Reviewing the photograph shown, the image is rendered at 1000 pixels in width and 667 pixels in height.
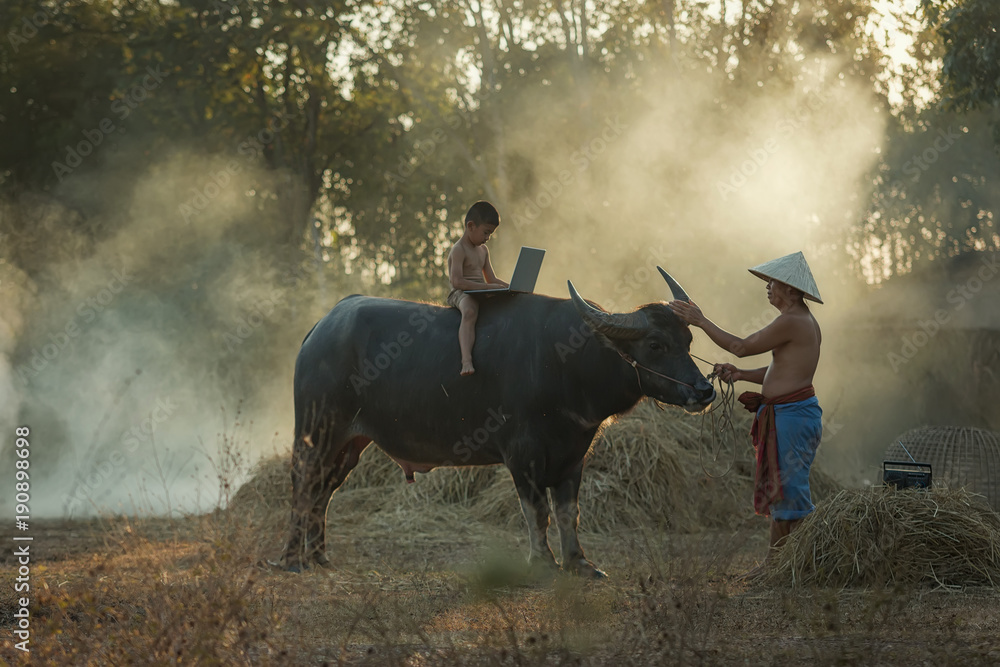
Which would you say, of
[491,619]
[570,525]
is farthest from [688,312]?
[491,619]

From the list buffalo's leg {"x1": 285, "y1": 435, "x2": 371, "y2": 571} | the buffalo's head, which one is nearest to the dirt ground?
buffalo's leg {"x1": 285, "y1": 435, "x2": 371, "y2": 571}

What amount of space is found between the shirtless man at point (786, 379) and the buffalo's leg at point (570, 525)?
3.22ft

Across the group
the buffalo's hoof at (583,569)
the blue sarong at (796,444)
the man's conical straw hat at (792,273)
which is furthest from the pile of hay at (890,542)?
the man's conical straw hat at (792,273)

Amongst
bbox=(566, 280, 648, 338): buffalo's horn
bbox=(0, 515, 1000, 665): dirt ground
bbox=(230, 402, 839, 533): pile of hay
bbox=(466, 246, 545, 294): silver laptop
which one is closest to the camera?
bbox=(0, 515, 1000, 665): dirt ground

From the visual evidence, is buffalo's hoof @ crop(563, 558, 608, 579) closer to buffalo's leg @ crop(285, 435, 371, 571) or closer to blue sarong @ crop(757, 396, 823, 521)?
blue sarong @ crop(757, 396, 823, 521)

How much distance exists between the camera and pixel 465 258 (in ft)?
22.8

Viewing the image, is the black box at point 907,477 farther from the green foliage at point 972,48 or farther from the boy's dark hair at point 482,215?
the green foliage at point 972,48

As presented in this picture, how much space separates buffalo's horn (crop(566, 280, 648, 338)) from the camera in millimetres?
6285

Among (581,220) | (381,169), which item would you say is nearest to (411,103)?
(381,169)

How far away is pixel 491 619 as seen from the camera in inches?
196

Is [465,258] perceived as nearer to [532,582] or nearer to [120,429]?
[532,582]

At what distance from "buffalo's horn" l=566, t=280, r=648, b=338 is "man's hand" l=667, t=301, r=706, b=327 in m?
0.21

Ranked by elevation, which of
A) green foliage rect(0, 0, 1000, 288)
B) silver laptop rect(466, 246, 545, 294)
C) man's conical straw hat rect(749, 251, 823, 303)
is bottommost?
man's conical straw hat rect(749, 251, 823, 303)

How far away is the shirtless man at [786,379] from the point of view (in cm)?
612
